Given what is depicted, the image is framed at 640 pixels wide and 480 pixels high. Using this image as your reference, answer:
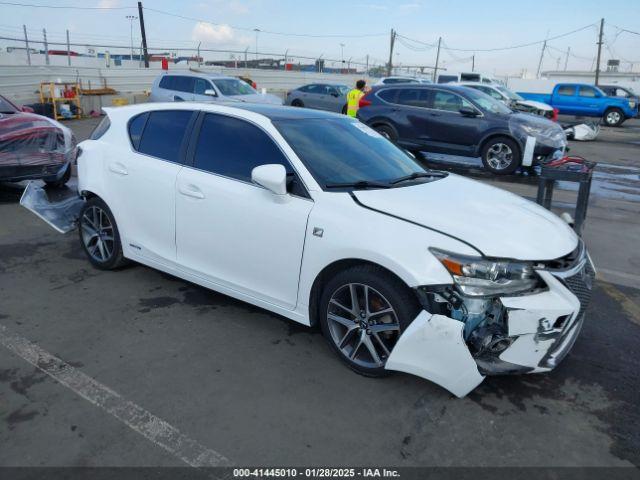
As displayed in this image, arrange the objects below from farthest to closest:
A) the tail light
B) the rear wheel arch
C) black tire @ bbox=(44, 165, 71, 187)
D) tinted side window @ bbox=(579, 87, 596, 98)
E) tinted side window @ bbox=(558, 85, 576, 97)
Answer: tinted side window @ bbox=(558, 85, 576, 97) < tinted side window @ bbox=(579, 87, 596, 98) < the tail light < black tire @ bbox=(44, 165, 71, 187) < the rear wheel arch

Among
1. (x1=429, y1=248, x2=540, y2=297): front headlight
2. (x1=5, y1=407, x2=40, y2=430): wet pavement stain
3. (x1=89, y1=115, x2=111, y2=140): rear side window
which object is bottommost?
(x1=5, y1=407, x2=40, y2=430): wet pavement stain

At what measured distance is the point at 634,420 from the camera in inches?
114

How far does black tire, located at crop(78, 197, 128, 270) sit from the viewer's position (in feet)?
15.3

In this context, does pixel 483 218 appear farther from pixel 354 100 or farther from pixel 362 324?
pixel 354 100

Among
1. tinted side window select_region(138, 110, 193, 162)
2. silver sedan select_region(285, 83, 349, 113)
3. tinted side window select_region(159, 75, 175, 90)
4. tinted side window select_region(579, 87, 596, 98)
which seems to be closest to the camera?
tinted side window select_region(138, 110, 193, 162)

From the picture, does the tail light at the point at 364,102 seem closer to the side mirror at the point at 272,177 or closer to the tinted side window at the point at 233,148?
the tinted side window at the point at 233,148

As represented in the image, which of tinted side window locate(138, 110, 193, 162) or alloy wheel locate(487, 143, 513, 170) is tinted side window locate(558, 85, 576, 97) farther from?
tinted side window locate(138, 110, 193, 162)

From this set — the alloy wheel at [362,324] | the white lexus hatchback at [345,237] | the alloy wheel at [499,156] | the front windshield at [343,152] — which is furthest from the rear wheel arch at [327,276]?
the alloy wheel at [499,156]

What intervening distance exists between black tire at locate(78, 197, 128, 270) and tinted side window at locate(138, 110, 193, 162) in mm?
741

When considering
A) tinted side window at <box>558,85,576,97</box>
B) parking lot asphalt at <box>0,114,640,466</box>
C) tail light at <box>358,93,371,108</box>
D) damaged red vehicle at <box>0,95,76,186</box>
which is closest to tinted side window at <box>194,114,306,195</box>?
parking lot asphalt at <box>0,114,640,466</box>

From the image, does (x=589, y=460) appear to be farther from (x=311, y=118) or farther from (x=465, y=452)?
(x=311, y=118)

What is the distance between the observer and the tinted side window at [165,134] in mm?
4199

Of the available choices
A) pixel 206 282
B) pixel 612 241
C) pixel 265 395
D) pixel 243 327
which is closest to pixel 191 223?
pixel 206 282

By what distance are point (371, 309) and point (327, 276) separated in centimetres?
35
